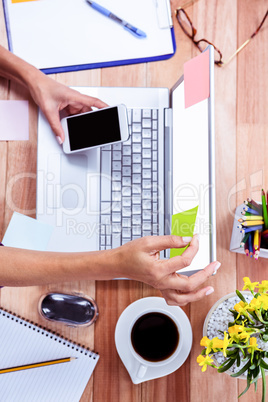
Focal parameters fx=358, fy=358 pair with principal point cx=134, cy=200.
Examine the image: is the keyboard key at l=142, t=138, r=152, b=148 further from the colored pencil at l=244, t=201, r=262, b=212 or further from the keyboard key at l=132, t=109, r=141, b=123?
the colored pencil at l=244, t=201, r=262, b=212

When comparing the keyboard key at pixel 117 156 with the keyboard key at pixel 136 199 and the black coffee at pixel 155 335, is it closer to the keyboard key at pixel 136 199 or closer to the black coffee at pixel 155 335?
the keyboard key at pixel 136 199

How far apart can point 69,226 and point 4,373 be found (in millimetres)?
352

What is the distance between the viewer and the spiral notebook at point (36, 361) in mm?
779

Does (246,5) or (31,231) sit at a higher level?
(246,5)

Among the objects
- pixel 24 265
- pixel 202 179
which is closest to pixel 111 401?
pixel 24 265

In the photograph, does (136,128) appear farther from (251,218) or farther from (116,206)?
(251,218)

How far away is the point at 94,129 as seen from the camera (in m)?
0.76

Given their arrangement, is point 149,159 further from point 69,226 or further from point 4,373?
point 4,373

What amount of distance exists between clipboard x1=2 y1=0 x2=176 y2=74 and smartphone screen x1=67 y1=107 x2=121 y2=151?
0.53 feet

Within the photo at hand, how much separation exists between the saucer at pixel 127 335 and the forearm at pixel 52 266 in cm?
17

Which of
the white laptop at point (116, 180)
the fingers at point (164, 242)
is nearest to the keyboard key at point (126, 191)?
the white laptop at point (116, 180)

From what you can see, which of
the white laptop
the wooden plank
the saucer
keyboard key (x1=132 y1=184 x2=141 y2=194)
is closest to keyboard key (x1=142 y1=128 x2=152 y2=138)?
the white laptop

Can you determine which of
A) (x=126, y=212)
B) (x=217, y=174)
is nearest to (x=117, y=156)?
(x=126, y=212)

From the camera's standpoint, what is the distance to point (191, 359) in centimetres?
79
